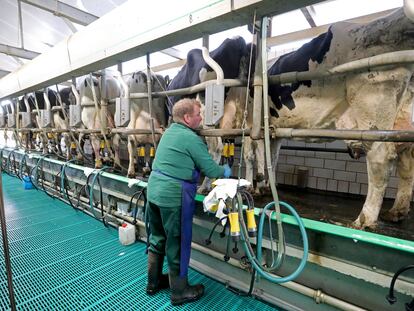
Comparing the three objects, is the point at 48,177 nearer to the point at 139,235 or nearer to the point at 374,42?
the point at 139,235

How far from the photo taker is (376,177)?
173cm

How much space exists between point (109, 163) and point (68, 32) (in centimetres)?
283

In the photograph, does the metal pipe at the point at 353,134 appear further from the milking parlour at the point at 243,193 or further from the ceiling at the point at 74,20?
the ceiling at the point at 74,20

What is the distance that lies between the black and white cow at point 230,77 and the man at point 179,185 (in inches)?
40.5

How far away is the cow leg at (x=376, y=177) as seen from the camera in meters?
1.69

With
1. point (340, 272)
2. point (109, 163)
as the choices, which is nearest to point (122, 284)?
point (340, 272)

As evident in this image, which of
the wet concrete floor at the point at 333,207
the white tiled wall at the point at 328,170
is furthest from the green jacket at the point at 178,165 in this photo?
the white tiled wall at the point at 328,170

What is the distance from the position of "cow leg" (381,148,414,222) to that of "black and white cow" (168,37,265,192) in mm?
1310

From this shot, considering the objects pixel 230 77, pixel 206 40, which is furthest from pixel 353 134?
pixel 230 77

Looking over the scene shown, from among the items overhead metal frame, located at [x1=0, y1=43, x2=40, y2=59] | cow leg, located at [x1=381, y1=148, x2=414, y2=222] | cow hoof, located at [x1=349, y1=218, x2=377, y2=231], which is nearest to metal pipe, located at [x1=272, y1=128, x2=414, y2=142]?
cow hoof, located at [x1=349, y1=218, x2=377, y2=231]

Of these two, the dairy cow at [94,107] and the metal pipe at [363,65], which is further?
the dairy cow at [94,107]

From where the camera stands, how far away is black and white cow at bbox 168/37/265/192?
8.09ft

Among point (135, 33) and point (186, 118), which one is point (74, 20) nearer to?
point (135, 33)

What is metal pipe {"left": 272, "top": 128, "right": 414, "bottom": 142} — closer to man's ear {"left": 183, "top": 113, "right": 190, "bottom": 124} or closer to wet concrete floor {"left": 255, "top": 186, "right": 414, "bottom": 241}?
man's ear {"left": 183, "top": 113, "right": 190, "bottom": 124}
